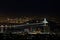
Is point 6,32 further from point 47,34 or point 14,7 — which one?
point 47,34

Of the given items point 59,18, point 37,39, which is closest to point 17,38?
point 37,39

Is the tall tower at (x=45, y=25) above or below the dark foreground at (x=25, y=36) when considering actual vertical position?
above

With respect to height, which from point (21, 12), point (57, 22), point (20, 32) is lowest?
point (20, 32)

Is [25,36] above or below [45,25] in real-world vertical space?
below

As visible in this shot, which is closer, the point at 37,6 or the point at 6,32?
the point at 6,32

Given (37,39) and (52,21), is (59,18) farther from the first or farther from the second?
(37,39)

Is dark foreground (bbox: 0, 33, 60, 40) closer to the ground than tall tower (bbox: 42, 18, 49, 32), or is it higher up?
closer to the ground

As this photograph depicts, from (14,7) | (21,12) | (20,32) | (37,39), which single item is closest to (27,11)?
(21,12)

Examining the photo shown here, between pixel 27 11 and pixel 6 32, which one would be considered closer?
pixel 6 32

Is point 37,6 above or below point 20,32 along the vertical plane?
above
